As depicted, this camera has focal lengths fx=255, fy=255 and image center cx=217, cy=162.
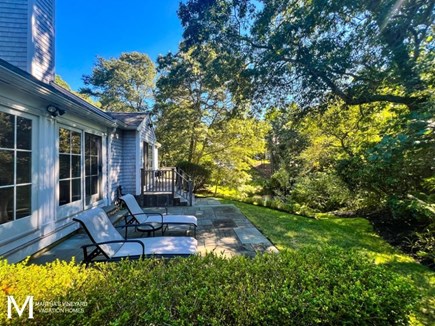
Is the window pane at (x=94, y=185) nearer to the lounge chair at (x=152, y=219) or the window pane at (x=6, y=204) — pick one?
the lounge chair at (x=152, y=219)

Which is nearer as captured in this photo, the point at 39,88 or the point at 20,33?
the point at 39,88

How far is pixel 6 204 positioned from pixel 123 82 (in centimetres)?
2350

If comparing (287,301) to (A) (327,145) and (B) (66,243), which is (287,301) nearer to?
(B) (66,243)

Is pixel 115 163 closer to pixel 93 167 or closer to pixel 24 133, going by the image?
pixel 93 167

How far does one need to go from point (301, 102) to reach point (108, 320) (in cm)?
866

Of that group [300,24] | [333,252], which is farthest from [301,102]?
[333,252]

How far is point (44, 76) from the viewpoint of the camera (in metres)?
6.52

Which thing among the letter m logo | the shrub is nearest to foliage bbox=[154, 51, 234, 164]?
the shrub

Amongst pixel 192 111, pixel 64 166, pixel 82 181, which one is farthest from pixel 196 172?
pixel 64 166

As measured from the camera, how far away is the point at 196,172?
15.0m

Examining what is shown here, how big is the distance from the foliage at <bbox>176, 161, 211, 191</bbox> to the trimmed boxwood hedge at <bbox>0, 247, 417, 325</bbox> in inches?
485

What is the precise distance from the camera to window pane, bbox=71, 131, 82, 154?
5852mm

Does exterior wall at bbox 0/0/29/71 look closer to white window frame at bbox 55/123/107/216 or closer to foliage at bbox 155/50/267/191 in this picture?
white window frame at bbox 55/123/107/216

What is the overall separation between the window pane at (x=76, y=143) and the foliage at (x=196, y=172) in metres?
8.65
